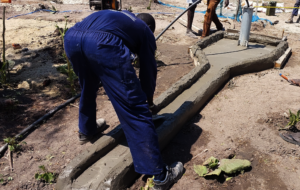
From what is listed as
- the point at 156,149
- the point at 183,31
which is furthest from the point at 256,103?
the point at 183,31

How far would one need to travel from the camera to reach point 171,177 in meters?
2.53

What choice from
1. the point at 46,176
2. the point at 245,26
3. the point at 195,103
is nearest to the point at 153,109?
the point at 195,103

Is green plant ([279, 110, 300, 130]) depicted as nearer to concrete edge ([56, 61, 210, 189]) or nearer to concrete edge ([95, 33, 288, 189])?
concrete edge ([95, 33, 288, 189])

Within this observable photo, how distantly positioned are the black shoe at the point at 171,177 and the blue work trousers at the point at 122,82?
138 millimetres

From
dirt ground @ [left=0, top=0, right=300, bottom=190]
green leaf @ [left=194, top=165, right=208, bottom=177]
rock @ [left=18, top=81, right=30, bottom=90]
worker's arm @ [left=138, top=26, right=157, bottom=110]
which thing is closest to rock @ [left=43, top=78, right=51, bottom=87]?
dirt ground @ [left=0, top=0, right=300, bottom=190]

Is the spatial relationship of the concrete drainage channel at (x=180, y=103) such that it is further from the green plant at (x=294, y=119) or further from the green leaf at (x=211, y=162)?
the green plant at (x=294, y=119)

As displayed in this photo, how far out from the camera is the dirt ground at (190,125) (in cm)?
272

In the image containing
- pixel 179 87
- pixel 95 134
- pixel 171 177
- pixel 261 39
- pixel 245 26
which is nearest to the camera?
pixel 171 177

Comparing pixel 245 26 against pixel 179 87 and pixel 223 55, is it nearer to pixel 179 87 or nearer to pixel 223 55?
pixel 223 55

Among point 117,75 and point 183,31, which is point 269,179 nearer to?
point 117,75

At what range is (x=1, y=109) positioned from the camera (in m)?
3.74

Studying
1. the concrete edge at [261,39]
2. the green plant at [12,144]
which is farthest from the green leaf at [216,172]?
the concrete edge at [261,39]

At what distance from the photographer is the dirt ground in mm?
A: 2721

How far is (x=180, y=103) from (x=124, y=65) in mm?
1855
